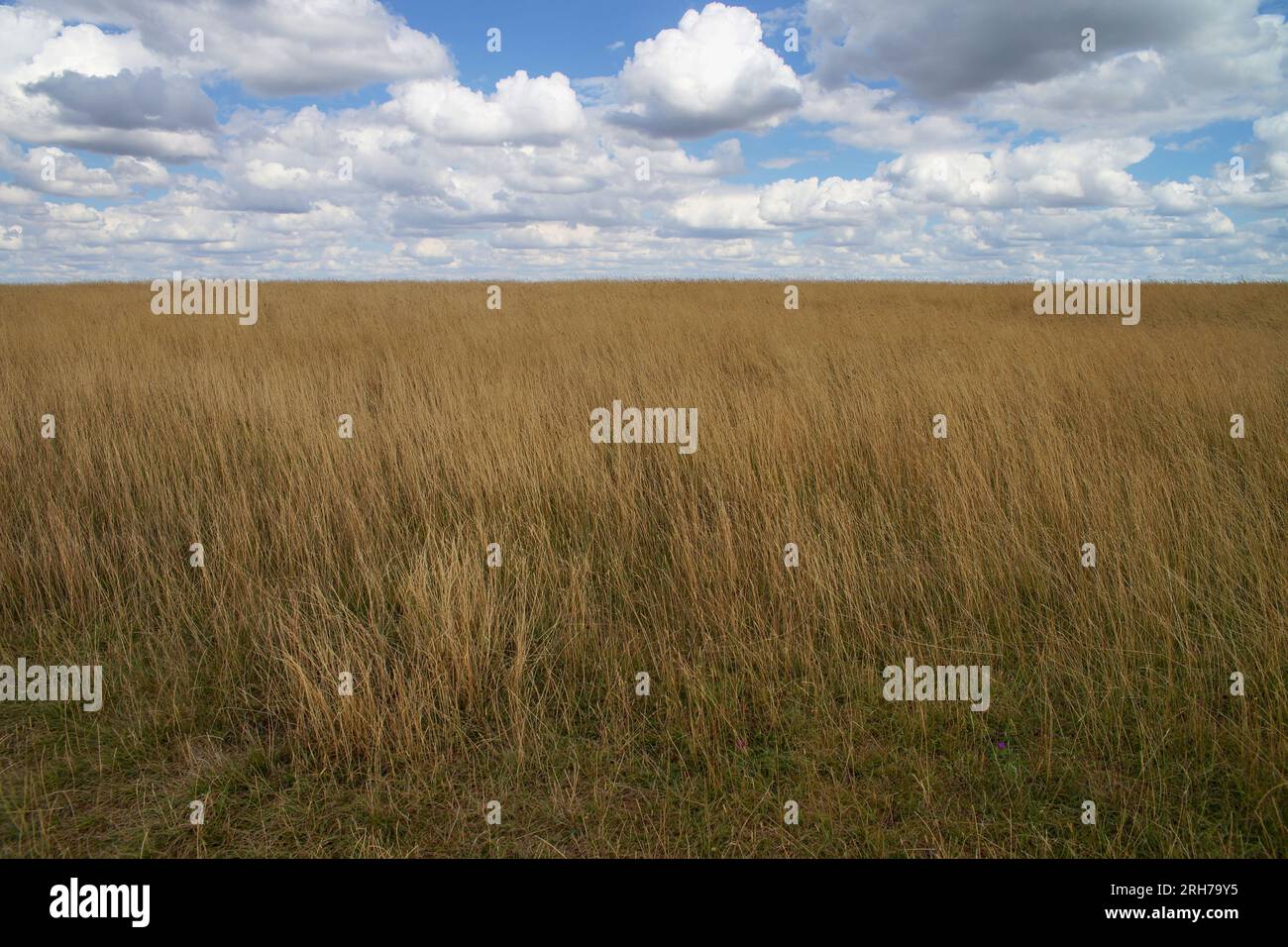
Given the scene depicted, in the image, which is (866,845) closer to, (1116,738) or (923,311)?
(1116,738)

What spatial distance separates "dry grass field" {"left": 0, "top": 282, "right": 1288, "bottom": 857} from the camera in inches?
100.0

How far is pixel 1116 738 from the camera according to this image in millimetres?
2814

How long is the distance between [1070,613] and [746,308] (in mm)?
12852

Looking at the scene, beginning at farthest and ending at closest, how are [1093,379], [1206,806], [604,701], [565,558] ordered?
[1093,379]
[565,558]
[604,701]
[1206,806]

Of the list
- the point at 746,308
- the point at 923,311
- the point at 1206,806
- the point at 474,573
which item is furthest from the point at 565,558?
the point at 923,311

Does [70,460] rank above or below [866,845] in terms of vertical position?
above

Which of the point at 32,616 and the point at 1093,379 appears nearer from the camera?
the point at 32,616

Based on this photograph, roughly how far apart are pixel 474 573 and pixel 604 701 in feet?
3.53

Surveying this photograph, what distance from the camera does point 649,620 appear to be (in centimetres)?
369

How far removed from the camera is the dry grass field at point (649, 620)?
8.33ft

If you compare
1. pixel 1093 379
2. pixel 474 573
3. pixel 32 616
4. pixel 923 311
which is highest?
pixel 923 311

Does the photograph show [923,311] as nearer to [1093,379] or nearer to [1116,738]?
[1093,379]

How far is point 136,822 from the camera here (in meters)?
2.54
